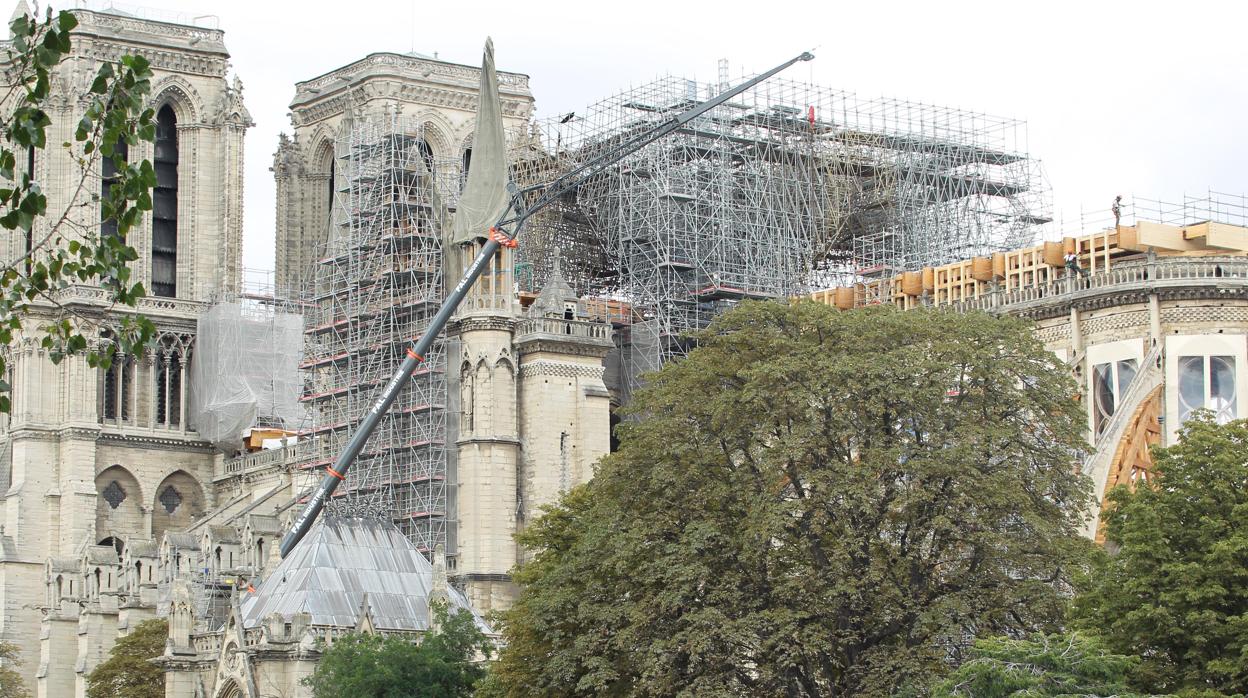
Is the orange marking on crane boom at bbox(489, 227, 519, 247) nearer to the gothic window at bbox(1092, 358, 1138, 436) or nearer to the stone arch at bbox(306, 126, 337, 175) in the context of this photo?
the gothic window at bbox(1092, 358, 1138, 436)

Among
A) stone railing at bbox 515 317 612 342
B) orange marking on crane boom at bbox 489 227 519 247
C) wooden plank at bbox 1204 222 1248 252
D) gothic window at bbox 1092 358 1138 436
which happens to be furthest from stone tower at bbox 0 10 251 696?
wooden plank at bbox 1204 222 1248 252

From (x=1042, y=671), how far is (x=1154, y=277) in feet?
95.0

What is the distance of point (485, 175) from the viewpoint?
81688 mm

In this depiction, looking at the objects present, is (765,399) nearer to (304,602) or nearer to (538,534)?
(538,534)

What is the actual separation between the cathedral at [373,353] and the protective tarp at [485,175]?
48cm

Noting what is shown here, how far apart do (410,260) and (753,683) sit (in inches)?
1600

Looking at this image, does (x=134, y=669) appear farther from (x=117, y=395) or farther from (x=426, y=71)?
(x=426, y=71)

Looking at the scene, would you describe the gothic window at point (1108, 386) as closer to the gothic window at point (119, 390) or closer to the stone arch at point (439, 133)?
the stone arch at point (439, 133)

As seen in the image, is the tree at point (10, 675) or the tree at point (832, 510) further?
the tree at point (10, 675)

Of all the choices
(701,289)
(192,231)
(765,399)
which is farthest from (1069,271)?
(192,231)

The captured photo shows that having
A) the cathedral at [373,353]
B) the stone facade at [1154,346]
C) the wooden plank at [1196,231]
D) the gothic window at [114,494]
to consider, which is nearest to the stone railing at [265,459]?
the cathedral at [373,353]

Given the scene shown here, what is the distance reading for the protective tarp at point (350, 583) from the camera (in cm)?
6506

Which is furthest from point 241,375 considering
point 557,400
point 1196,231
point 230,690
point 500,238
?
point 1196,231

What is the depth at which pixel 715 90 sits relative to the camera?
88.4 metres
